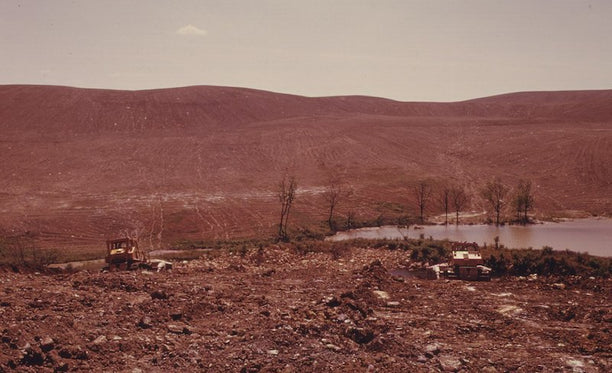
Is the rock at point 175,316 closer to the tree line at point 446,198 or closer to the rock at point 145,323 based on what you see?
the rock at point 145,323

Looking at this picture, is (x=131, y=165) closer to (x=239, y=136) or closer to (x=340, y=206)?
(x=239, y=136)

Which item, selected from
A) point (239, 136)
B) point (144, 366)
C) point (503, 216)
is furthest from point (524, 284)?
point (239, 136)

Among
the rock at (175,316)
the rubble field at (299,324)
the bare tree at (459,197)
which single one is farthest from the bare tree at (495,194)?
the rock at (175,316)

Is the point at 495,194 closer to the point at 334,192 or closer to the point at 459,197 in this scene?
the point at 459,197

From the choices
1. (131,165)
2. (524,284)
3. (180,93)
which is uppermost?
(180,93)

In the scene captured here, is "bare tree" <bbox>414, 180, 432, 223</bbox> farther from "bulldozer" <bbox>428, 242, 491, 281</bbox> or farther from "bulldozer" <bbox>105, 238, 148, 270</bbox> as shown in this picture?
"bulldozer" <bbox>105, 238, 148, 270</bbox>

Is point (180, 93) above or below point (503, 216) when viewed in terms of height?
above
